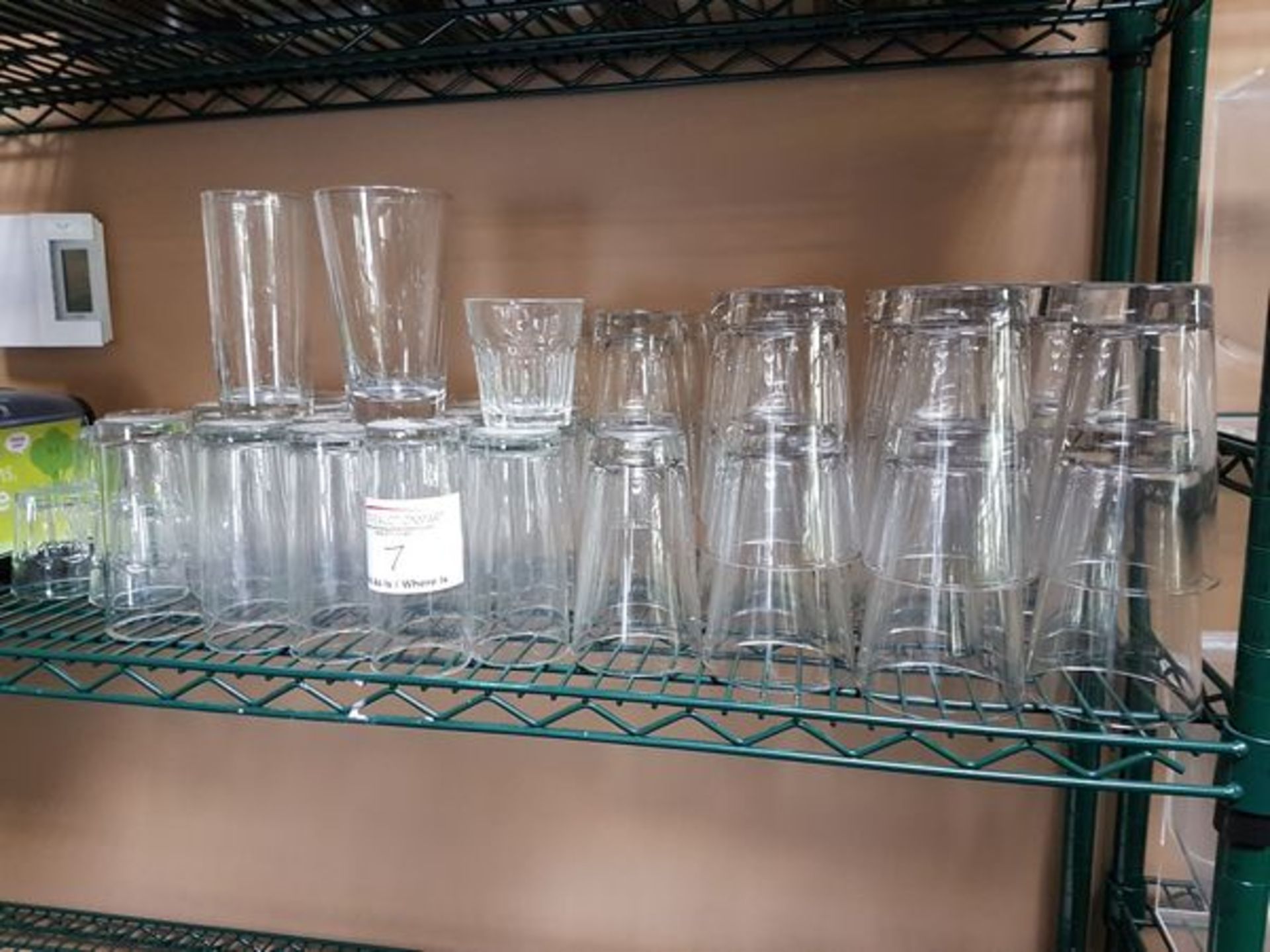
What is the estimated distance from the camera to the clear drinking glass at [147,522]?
89 cm

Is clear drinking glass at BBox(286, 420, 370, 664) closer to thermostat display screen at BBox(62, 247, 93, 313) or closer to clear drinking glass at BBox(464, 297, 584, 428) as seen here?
clear drinking glass at BBox(464, 297, 584, 428)

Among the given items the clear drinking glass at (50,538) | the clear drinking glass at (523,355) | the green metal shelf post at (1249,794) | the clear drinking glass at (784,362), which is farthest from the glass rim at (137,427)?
the green metal shelf post at (1249,794)

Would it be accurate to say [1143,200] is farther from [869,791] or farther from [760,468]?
[869,791]

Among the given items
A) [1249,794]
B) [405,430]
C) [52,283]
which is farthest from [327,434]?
[1249,794]

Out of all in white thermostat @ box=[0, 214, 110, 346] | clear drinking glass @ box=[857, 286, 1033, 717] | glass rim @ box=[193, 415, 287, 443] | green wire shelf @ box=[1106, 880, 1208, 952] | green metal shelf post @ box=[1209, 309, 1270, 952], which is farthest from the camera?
white thermostat @ box=[0, 214, 110, 346]

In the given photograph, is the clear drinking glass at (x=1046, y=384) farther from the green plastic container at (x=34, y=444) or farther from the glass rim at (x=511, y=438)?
the green plastic container at (x=34, y=444)

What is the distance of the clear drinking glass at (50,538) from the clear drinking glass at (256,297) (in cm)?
24

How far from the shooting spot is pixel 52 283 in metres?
1.19

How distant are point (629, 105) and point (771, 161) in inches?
7.1

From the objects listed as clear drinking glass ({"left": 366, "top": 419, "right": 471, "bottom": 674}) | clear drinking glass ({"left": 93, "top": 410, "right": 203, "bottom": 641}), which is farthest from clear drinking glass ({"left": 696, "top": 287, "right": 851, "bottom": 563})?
clear drinking glass ({"left": 93, "top": 410, "right": 203, "bottom": 641})

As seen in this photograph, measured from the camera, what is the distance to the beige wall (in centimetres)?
98

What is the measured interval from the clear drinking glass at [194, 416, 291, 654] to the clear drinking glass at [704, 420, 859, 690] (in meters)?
0.42

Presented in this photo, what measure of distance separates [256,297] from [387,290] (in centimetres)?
15

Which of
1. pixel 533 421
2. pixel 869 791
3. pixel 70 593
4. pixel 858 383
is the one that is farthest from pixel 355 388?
pixel 869 791
